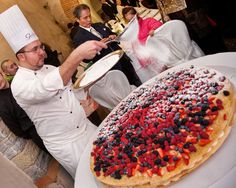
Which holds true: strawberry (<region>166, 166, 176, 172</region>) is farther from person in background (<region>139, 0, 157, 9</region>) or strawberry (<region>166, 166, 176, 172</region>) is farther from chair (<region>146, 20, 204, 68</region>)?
person in background (<region>139, 0, 157, 9</region>)

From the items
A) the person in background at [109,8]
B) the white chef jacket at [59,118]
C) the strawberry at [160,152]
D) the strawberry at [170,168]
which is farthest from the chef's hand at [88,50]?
the person in background at [109,8]

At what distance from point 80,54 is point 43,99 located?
464 mm

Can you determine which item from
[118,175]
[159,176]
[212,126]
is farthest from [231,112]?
[118,175]

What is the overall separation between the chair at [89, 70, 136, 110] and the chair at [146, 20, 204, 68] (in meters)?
0.54

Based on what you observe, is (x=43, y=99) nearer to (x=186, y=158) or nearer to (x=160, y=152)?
(x=160, y=152)

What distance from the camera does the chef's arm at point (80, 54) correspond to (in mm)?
2172

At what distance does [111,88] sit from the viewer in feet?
10.8

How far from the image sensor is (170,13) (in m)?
3.82

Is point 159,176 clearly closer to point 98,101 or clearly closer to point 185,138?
point 185,138

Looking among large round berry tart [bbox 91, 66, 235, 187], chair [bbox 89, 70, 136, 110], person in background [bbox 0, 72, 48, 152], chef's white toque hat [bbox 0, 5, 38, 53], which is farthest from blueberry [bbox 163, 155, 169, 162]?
person in background [bbox 0, 72, 48, 152]

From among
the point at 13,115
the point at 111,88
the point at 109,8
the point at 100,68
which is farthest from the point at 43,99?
the point at 109,8

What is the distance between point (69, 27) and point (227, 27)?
3040 millimetres

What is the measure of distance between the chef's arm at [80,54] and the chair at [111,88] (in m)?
1.01

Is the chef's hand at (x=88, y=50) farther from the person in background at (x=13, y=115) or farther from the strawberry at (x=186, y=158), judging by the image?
the person in background at (x=13, y=115)
